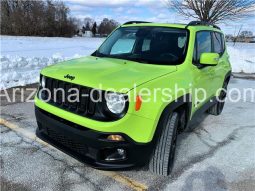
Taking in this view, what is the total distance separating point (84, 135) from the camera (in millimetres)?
3346

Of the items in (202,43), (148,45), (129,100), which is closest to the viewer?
(129,100)

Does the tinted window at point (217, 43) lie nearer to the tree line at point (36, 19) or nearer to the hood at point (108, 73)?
the hood at point (108, 73)

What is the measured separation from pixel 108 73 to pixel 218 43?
3307 millimetres

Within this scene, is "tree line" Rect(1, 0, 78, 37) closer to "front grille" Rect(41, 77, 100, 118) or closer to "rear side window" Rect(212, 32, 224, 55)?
"rear side window" Rect(212, 32, 224, 55)

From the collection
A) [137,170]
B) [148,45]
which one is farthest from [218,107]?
[137,170]

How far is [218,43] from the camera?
6.15 meters

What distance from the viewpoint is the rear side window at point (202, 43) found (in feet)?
15.2

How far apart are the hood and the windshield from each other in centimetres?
30

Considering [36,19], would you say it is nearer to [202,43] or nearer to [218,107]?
[218,107]

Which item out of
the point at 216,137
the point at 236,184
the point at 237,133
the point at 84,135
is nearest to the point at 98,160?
the point at 84,135

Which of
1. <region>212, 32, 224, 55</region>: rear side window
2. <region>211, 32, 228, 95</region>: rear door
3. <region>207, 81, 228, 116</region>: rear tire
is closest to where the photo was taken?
<region>211, 32, 228, 95</region>: rear door

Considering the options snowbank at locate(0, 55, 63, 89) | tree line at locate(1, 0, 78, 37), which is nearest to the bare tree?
snowbank at locate(0, 55, 63, 89)

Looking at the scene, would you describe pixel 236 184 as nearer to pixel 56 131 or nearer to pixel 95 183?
pixel 95 183

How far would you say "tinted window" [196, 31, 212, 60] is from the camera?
478cm
